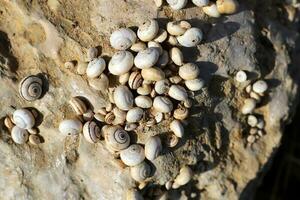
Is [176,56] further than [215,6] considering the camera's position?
No

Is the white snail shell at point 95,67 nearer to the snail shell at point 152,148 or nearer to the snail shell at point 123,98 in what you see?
the snail shell at point 123,98

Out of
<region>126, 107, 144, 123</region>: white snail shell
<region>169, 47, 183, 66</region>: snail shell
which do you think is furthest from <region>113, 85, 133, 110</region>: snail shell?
<region>169, 47, 183, 66</region>: snail shell

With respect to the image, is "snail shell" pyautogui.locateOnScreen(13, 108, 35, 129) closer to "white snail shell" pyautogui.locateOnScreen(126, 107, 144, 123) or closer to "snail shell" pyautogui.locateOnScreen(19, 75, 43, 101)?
"snail shell" pyautogui.locateOnScreen(19, 75, 43, 101)

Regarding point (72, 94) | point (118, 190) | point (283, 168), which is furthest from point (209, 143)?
point (283, 168)

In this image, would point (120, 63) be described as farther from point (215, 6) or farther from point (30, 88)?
point (215, 6)

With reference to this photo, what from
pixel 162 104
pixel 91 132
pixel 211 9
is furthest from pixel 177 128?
pixel 211 9

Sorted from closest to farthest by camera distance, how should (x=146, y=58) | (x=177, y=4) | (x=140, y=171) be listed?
(x=146, y=58)
(x=140, y=171)
(x=177, y=4)

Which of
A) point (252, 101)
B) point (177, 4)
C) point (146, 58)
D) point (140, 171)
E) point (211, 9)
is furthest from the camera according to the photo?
point (252, 101)
